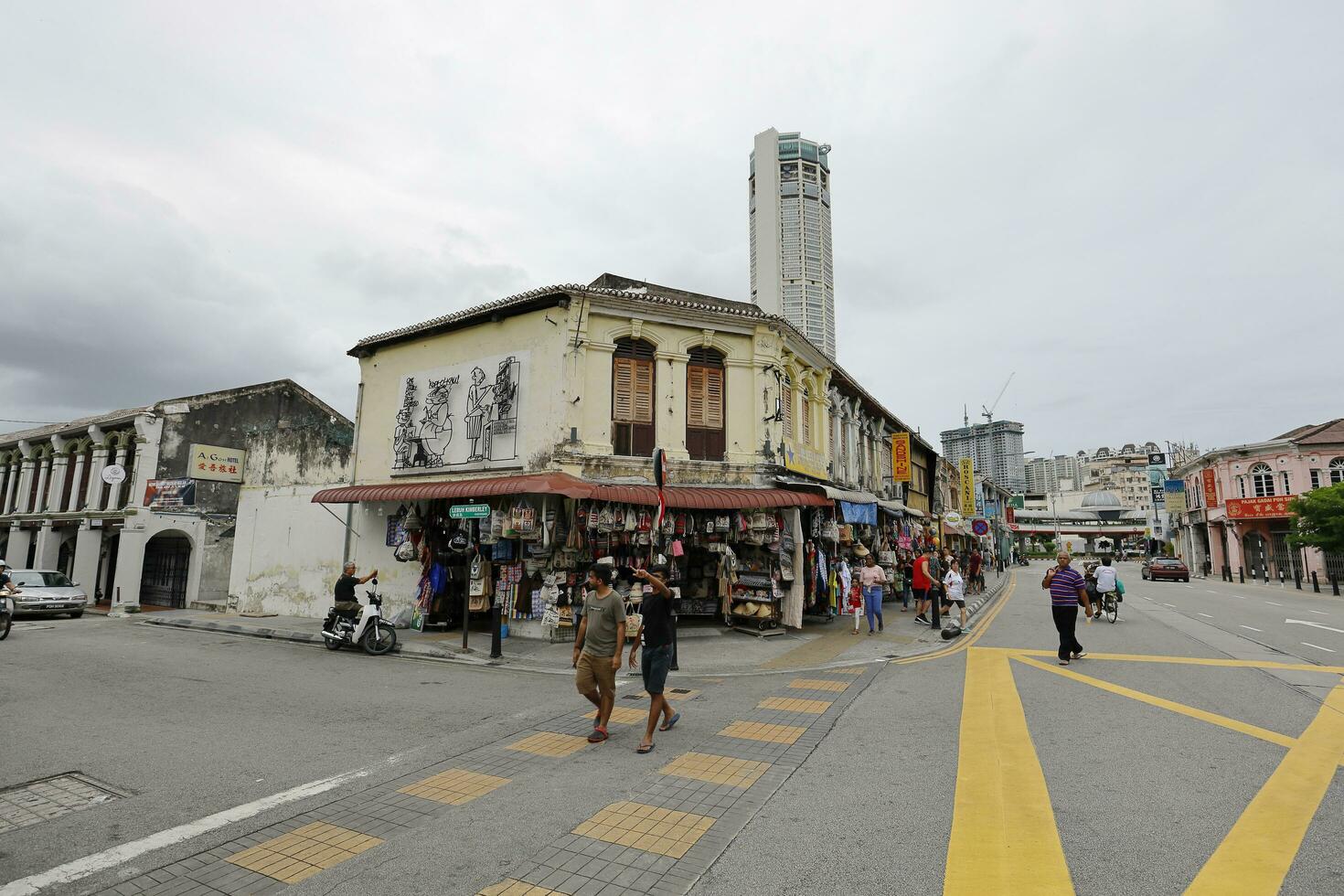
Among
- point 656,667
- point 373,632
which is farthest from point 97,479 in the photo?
point 656,667

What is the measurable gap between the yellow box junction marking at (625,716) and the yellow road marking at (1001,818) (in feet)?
11.3

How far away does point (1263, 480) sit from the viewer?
43.2 metres

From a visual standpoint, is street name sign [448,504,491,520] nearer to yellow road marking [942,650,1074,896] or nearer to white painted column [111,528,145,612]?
yellow road marking [942,650,1074,896]

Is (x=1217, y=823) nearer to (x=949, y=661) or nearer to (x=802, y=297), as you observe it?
(x=949, y=661)

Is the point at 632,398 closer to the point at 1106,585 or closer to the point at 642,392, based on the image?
the point at 642,392

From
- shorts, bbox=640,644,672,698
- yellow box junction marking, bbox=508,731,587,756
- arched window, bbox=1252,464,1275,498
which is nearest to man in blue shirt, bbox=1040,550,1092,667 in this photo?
shorts, bbox=640,644,672,698

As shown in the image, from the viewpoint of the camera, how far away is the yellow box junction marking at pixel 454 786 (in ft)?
17.1

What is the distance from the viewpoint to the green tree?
29.4 metres

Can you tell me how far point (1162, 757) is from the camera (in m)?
5.77

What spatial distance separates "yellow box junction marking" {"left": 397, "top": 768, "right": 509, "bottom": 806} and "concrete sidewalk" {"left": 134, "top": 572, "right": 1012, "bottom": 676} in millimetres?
5134

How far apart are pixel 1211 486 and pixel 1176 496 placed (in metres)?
8.40

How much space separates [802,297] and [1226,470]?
32122 mm

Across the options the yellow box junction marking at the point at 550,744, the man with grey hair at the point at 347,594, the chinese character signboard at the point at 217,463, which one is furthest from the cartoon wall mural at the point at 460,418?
the chinese character signboard at the point at 217,463

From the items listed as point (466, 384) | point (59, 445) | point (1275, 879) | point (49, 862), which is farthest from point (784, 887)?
point (59, 445)
